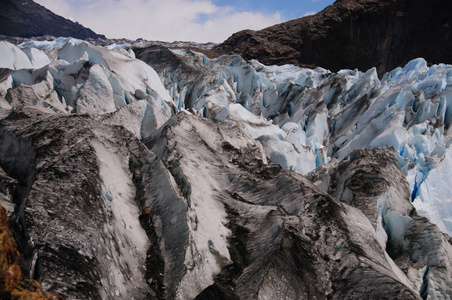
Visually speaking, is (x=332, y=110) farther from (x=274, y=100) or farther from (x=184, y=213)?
(x=184, y=213)

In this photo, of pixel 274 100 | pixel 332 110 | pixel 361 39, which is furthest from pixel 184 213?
pixel 361 39

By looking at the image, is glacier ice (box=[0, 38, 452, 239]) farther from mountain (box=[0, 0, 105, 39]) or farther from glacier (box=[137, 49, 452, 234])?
mountain (box=[0, 0, 105, 39])

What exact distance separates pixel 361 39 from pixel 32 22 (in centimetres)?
9742

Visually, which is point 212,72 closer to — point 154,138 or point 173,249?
point 154,138

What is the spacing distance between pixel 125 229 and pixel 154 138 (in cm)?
410

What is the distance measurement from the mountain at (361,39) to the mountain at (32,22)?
70.7m

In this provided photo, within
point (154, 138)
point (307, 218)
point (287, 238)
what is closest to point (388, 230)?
point (307, 218)

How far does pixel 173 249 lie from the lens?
614cm

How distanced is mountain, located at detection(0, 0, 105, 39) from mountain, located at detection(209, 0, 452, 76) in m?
70.7

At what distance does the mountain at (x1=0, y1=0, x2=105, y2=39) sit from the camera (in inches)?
3649

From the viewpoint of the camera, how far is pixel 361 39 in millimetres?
56562

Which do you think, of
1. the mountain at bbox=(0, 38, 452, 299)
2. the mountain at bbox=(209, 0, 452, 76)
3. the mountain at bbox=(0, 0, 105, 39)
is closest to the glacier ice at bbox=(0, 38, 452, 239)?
the mountain at bbox=(0, 38, 452, 299)

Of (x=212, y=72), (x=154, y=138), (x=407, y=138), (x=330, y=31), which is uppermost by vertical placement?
(x=330, y=31)

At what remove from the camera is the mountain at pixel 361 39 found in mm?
54688
